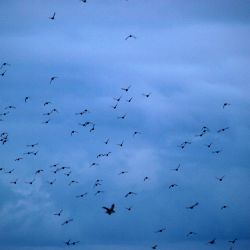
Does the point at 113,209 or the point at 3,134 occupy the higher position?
the point at 3,134

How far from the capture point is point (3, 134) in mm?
104125

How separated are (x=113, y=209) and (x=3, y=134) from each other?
2960 centimetres

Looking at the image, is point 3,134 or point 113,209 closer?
point 113,209

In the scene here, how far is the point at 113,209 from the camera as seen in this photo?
81688 mm
